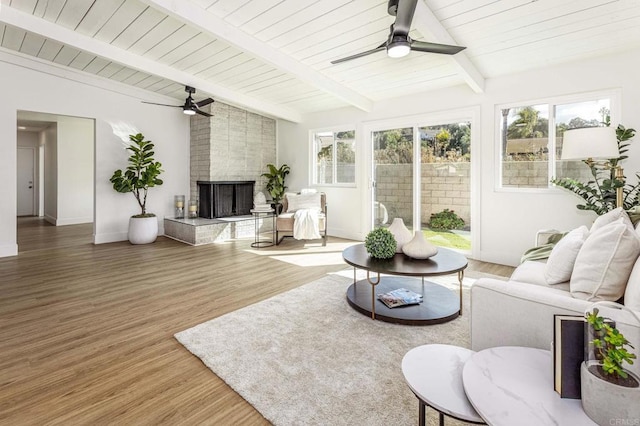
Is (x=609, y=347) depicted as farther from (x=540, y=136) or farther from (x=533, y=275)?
(x=540, y=136)

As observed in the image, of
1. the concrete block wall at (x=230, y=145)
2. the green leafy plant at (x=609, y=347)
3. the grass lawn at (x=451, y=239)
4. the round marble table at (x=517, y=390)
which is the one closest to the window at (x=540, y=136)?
the grass lawn at (x=451, y=239)

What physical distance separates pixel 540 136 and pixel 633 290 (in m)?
3.47

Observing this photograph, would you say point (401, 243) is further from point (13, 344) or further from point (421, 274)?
point (13, 344)

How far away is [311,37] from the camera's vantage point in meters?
3.77

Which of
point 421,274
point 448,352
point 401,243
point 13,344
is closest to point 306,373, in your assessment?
point 448,352

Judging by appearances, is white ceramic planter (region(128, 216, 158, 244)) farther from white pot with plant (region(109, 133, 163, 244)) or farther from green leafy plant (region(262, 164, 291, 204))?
green leafy plant (region(262, 164, 291, 204))

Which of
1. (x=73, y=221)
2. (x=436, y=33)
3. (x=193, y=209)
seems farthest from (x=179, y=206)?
(x=436, y=33)

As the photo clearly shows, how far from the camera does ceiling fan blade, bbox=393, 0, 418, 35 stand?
240 cm

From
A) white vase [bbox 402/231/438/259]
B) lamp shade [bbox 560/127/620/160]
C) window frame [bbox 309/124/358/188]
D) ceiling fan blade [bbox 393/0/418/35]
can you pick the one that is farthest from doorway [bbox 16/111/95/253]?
lamp shade [bbox 560/127/620/160]

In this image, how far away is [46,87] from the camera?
5.27m

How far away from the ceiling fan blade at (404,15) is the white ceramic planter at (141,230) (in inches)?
205

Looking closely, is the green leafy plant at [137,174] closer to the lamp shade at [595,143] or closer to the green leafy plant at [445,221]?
the green leafy plant at [445,221]

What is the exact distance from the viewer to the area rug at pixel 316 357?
1653mm

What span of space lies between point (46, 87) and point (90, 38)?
1738 mm
